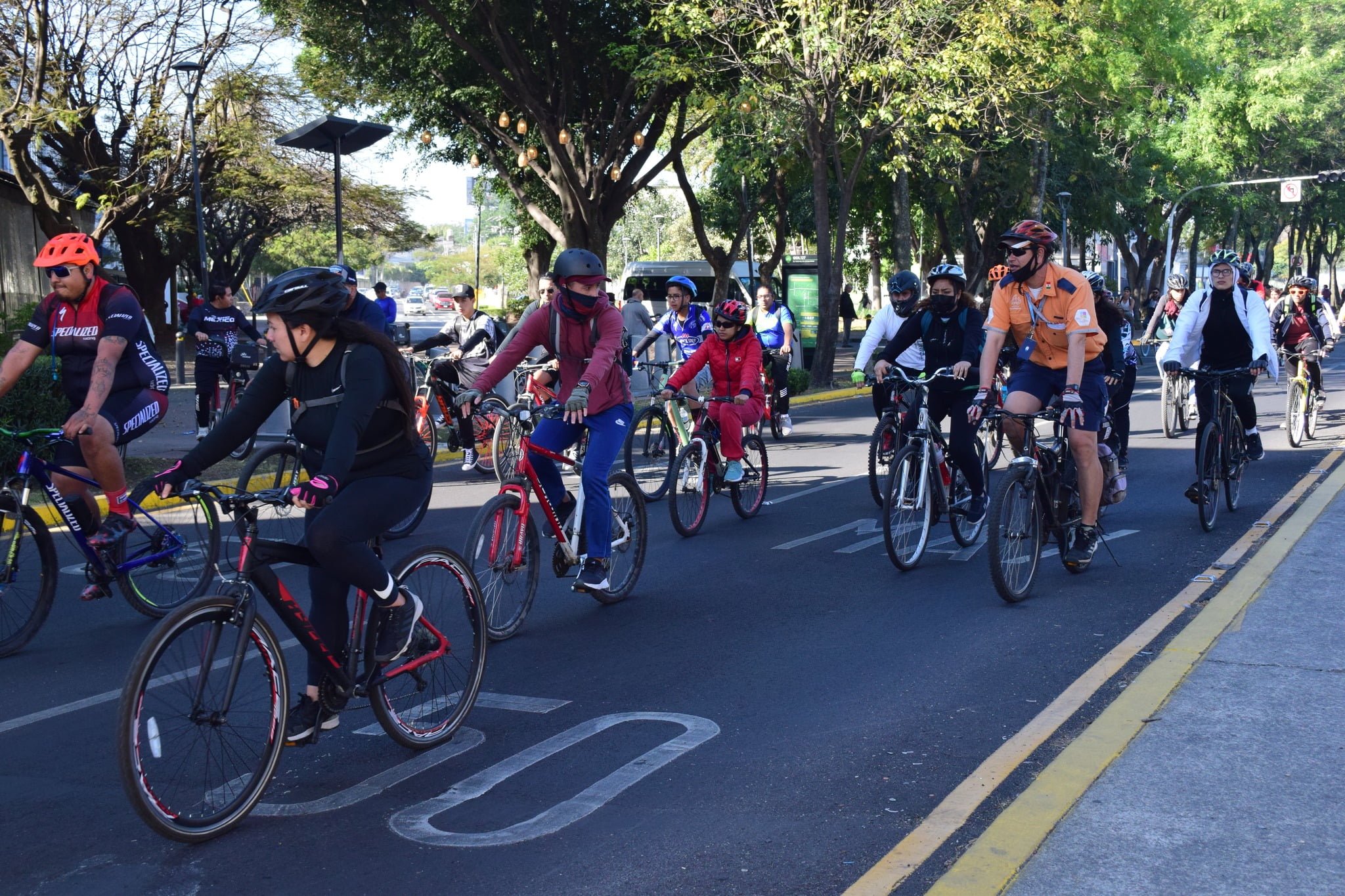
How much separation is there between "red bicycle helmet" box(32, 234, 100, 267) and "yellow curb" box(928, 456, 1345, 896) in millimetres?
4964

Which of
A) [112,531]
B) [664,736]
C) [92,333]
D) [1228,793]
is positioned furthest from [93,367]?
[1228,793]

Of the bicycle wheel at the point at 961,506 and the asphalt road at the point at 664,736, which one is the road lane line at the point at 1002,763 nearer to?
the asphalt road at the point at 664,736

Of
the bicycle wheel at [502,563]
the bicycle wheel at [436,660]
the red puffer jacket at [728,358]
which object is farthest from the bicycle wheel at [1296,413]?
the bicycle wheel at [436,660]

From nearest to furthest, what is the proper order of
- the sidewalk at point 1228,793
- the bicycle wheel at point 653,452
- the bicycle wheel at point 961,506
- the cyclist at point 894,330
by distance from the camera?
the sidewalk at point 1228,793 → the bicycle wheel at point 961,506 → the cyclist at point 894,330 → the bicycle wheel at point 653,452

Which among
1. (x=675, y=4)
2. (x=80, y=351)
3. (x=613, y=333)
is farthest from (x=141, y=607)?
(x=675, y=4)

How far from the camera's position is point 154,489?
407 centimetres

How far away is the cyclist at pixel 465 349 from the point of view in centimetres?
1262

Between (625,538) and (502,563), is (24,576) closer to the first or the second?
(502,563)

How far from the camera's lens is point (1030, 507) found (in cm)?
733

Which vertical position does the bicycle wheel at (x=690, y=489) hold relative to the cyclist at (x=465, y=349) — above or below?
below

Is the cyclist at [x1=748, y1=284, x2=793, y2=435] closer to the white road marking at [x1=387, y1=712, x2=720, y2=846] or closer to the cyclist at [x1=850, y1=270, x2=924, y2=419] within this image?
the cyclist at [x1=850, y1=270, x2=924, y2=419]

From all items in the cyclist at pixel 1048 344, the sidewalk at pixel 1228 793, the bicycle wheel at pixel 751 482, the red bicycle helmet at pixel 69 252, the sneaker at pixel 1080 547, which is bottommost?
the sidewalk at pixel 1228 793

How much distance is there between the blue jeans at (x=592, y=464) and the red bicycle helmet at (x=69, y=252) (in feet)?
7.66

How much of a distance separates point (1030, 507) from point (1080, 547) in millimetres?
738
